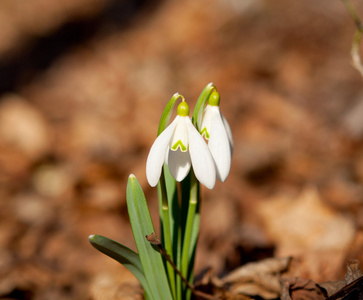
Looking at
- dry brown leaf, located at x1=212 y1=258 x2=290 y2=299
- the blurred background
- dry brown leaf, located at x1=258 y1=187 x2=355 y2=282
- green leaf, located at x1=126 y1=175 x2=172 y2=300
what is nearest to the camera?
green leaf, located at x1=126 y1=175 x2=172 y2=300

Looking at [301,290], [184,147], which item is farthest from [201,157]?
[301,290]

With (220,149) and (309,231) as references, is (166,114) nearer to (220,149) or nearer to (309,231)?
(220,149)

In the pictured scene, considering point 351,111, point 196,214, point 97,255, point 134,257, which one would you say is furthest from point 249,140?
point 134,257

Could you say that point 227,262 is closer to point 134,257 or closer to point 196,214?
point 196,214

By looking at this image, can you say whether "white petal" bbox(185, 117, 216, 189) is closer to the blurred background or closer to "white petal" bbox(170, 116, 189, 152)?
"white petal" bbox(170, 116, 189, 152)

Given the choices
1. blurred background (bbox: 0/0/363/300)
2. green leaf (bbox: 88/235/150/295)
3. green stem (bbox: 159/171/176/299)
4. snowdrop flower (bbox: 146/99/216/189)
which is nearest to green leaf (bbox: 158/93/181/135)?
snowdrop flower (bbox: 146/99/216/189)

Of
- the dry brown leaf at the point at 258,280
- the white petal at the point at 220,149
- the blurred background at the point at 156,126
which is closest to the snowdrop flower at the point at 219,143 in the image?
the white petal at the point at 220,149

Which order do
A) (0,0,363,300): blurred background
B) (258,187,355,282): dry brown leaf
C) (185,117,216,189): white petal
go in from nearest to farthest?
1. (185,117,216,189): white petal
2. (258,187,355,282): dry brown leaf
3. (0,0,363,300): blurred background
